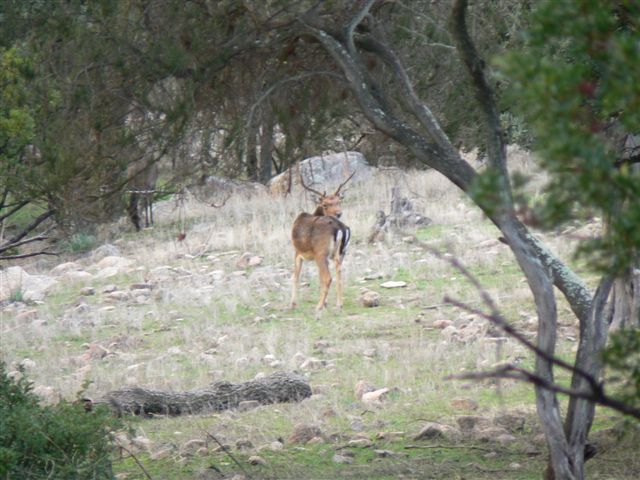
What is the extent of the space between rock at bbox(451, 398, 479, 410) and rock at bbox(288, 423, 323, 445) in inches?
64.8

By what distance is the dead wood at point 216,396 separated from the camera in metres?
10.7

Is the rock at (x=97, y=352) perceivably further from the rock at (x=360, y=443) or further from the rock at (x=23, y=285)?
the rock at (x=360, y=443)

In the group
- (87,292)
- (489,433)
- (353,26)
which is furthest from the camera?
(87,292)

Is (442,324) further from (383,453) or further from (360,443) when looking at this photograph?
(383,453)

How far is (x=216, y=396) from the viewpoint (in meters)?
10.9

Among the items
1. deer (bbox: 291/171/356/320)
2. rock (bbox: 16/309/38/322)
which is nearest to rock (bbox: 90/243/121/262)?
rock (bbox: 16/309/38/322)

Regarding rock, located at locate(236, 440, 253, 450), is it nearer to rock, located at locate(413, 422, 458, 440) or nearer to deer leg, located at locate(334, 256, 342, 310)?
rock, located at locate(413, 422, 458, 440)

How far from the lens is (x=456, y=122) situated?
942 centimetres

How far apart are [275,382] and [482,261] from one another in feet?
25.1

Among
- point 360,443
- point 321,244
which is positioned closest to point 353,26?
point 360,443

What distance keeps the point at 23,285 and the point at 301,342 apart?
856cm

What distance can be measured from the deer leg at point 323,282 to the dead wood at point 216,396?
201 inches

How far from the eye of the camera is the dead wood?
10656 millimetres

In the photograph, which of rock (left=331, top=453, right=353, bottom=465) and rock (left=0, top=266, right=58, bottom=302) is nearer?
rock (left=331, top=453, right=353, bottom=465)
